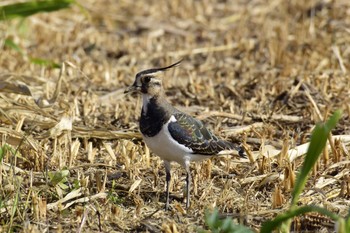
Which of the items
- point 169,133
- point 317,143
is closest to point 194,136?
point 169,133

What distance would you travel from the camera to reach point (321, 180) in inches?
251

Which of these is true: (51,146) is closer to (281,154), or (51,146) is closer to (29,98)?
(29,98)

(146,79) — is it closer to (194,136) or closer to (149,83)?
(149,83)

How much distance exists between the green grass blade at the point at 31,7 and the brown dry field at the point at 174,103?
282mm

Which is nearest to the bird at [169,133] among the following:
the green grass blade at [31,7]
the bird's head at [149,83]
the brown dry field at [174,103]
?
the bird's head at [149,83]

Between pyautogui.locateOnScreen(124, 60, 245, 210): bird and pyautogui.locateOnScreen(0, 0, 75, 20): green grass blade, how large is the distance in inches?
126

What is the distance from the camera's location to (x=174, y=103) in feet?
28.0

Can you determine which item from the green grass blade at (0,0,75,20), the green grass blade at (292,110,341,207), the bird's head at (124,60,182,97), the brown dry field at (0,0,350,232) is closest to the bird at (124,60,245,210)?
the bird's head at (124,60,182,97)

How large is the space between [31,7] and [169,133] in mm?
3850

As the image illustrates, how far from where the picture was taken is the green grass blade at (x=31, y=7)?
909 centimetres

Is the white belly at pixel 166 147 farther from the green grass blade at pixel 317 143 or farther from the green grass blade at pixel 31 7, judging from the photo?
the green grass blade at pixel 31 7

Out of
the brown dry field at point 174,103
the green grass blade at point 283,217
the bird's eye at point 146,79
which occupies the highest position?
the bird's eye at point 146,79

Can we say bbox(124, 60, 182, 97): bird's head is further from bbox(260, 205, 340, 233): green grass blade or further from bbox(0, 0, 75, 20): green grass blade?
bbox(0, 0, 75, 20): green grass blade

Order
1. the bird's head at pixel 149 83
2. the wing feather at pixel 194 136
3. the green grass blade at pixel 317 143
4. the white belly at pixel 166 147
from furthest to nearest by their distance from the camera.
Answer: the bird's head at pixel 149 83 < the wing feather at pixel 194 136 < the white belly at pixel 166 147 < the green grass blade at pixel 317 143
